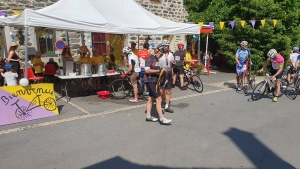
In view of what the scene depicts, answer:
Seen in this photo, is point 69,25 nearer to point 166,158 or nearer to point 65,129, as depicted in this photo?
point 65,129

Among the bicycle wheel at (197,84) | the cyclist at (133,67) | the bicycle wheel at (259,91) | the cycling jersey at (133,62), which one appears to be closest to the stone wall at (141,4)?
the cyclist at (133,67)

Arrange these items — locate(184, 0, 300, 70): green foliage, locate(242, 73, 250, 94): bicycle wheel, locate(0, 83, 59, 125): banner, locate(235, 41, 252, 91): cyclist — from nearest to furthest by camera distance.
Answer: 1. locate(0, 83, 59, 125): banner
2. locate(235, 41, 252, 91): cyclist
3. locate(242, 73, 250, 94): bicycle wheel
4. locate(184, 0, 300, 70): green foliage

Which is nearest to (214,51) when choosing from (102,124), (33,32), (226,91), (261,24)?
(261,24)

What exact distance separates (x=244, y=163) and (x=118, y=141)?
85.9 inches

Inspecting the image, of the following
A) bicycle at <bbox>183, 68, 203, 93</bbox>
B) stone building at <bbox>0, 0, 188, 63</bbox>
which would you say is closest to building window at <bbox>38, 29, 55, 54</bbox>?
A: stone building at <bbox>0, 0, 188, 63</bbox>

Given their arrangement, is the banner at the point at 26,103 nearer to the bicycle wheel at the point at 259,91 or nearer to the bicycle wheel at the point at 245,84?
the bicycle wheel at the point at 259,91

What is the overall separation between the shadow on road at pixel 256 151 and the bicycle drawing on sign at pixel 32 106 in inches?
160

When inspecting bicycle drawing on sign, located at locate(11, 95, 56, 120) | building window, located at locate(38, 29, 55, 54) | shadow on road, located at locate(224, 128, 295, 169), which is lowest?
shadow on road, located at locate(224, 128, 295, 169)

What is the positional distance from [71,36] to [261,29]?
924cm

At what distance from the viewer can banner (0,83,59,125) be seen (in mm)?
5309

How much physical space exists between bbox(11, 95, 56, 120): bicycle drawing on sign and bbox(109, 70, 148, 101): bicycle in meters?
2.07

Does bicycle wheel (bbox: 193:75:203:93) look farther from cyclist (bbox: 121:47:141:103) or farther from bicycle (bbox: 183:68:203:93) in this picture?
cyclist (bbox: 121:47:141:103)

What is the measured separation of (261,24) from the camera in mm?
12391

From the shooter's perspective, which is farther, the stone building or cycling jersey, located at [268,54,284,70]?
the stone building
